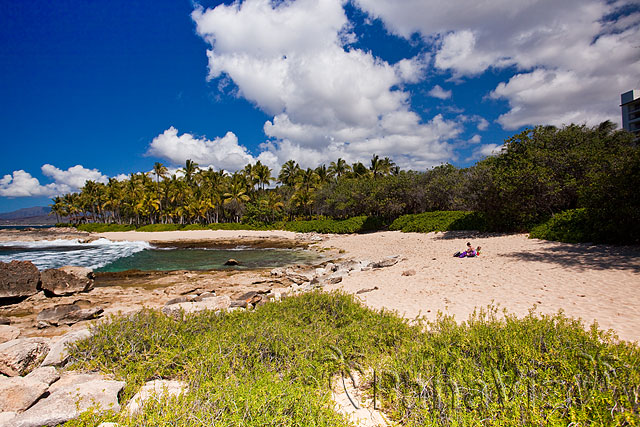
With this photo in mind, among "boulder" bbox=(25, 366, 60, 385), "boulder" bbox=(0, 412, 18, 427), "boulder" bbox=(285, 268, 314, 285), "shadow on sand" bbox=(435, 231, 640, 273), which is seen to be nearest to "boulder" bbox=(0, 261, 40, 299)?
"boulder" bbox=(285, 268, 314, 285)

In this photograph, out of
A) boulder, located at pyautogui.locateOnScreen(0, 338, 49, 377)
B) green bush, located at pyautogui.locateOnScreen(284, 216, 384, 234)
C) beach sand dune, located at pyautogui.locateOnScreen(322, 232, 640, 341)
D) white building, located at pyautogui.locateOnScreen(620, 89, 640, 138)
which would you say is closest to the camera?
boulder, located at pyautogui.locateOnScreen(0, 338, 49, 377)

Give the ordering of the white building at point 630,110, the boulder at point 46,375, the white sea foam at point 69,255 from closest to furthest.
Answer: the boulder at point 46,375
the white sea foam at point 69,255
the white building at point 630,110

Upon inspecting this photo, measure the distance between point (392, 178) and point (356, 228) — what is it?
8.64 metres

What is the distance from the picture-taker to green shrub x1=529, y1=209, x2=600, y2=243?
14.1 m

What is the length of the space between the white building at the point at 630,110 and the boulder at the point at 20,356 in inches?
3419

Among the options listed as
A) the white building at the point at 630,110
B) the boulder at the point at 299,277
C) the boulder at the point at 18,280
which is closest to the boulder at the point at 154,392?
the boulder at the point at 299,277

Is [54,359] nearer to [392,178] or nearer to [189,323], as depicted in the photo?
[189,323]

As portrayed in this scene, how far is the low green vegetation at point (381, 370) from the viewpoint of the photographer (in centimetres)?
271

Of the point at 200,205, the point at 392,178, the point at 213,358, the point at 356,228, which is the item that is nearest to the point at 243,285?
the point at 213,358

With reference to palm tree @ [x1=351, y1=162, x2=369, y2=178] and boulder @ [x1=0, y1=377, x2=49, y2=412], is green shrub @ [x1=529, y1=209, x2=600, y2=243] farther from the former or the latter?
palm tree @ [x1=351, y1=162, x2=369, y2=178]

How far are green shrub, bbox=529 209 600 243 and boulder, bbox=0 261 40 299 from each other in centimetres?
2608

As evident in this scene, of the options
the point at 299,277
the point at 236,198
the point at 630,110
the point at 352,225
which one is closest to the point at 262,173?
the point at 236,198

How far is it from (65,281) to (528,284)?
18563 millimetres

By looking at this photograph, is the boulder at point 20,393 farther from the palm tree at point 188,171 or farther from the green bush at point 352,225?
the palm tree at point 188,171
